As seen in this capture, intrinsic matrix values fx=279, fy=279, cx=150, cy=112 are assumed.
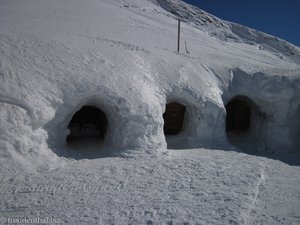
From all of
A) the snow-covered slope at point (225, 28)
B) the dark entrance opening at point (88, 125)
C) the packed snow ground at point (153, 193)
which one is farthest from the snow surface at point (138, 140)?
the snow-covered slope at point (225, 28)

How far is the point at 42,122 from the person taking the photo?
8305 mm

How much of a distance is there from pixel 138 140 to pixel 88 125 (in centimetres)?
489

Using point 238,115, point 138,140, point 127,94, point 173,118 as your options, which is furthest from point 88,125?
point 238,115

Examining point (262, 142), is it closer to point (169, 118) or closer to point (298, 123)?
point (298, 123)

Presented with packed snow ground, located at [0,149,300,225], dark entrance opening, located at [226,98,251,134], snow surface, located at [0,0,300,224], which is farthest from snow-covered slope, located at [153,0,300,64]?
packed snow ground, located at [0,149,300,225]

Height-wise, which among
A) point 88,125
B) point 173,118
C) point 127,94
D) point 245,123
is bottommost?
point 88,125

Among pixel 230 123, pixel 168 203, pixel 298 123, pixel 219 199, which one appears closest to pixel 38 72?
pixel 168 203

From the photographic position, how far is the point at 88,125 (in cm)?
1348

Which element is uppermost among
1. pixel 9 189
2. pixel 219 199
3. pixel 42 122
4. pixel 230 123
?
pixel 230 123

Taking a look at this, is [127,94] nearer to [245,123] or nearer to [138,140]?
[138,140]

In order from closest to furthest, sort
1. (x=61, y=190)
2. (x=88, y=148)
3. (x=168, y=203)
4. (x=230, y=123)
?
(x=168, y=203) < (x=61, y=190) < (x=88, y=148) < (x=230, y=123)

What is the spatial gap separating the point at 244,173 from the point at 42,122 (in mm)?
6101

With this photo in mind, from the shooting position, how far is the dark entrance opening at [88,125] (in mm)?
12219

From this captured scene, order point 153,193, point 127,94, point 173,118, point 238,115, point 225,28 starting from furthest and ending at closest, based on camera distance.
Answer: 1. point 225,28
2. point 238,115
3. point 173,118
4. point 127,94
5. point 153,193
